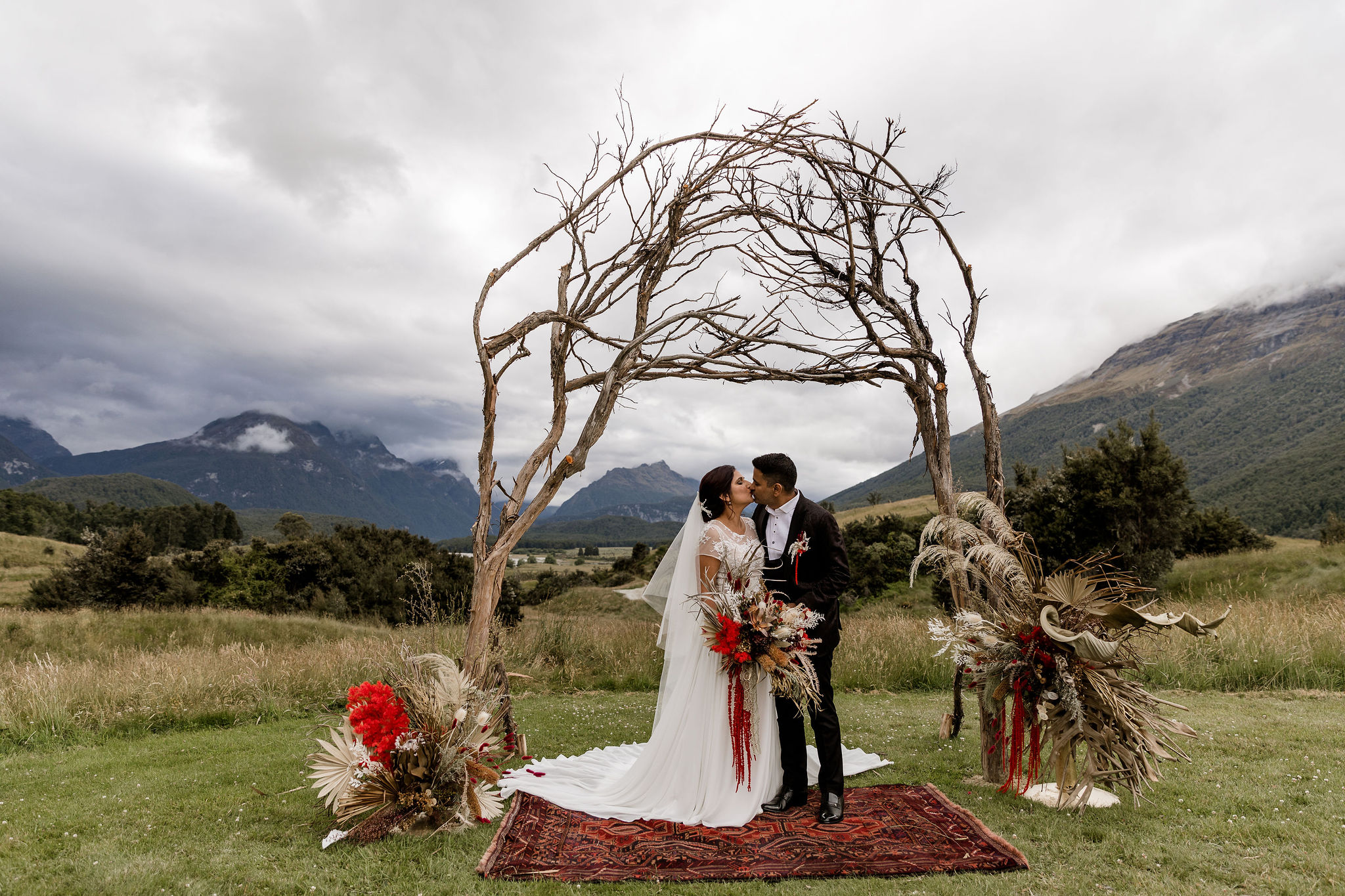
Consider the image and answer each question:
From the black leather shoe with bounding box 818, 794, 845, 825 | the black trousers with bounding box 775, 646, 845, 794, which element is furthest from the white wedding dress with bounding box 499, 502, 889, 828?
the black leather shoe with bounding box 818, 794, 845, 825

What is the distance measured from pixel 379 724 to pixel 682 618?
2460 mm

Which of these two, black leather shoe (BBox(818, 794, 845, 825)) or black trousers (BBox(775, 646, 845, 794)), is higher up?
black trousers (BBox(775, 646, 845, 794))

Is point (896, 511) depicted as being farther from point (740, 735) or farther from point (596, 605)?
point (740, 735)

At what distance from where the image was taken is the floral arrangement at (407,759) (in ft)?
15.6

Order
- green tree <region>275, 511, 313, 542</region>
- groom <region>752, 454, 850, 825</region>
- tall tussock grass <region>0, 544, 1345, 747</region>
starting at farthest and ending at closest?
green tree <region>275, 511, 313, 542</region> < tall tussock grass <region>0, 544, 1345, 747</region> < groom <region>752, 454, 850, 825</region>

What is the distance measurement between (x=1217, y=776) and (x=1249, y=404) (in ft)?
644

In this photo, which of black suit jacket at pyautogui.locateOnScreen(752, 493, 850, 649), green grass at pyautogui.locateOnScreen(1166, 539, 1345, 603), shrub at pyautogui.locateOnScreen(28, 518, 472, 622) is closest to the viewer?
black suit jacket at pyautogui.locateOnScreen(752, 493, 850, 649)

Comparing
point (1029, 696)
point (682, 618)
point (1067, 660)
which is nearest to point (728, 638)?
point (682, 618)

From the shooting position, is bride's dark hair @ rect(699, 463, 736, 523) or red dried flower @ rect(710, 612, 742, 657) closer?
red dried flower @ rect(710, 612, 742, 657)

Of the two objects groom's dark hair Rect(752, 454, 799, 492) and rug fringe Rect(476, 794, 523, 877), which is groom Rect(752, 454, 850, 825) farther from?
rug fringe Rect(476, 794, 523, 877)

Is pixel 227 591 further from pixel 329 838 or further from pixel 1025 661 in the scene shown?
pixel 1025 661

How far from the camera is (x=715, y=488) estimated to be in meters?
5.79

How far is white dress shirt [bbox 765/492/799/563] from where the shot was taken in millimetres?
5875

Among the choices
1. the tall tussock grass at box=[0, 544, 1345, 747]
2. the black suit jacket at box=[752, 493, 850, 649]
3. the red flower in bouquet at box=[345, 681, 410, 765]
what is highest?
the black suit jacket at box=[752, 493, 850, 649]
